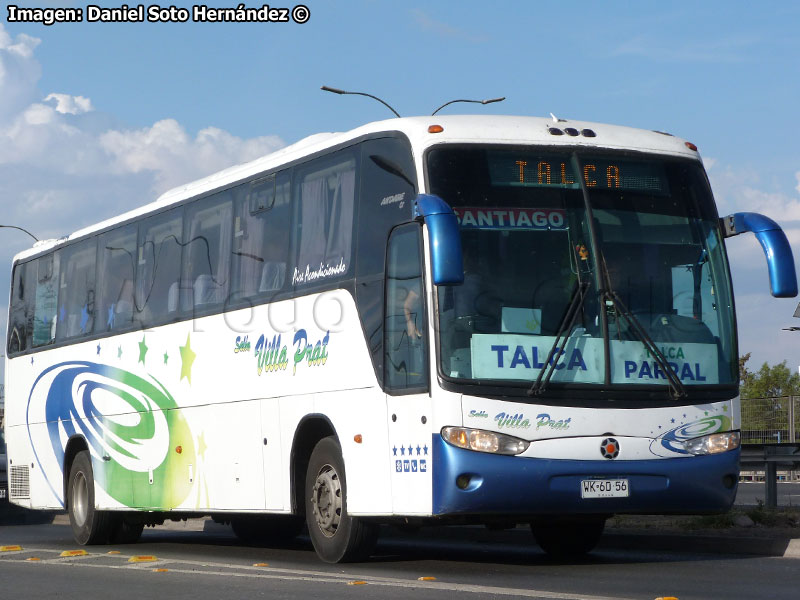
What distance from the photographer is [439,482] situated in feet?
36.9

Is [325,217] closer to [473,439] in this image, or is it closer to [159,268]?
[473,439]

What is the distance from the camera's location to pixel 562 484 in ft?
37.2

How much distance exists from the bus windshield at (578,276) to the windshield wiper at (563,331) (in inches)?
0.4

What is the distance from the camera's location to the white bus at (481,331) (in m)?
11.3

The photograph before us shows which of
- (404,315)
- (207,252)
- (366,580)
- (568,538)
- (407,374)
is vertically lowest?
(366,580)

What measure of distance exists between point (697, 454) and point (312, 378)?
3515 millimetres

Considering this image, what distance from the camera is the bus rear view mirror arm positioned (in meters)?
11.6

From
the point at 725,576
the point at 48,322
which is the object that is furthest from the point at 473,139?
the point at 48,322

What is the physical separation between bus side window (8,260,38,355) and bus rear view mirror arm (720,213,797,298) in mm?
11657

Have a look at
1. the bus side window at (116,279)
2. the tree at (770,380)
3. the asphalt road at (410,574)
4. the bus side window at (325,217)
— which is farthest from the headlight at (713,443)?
the tree at (770,380)

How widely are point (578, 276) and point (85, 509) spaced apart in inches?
367

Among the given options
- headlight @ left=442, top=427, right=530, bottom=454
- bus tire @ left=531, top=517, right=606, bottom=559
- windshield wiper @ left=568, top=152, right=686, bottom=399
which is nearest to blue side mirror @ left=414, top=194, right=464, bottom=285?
headlight @ left=442, top=427, right=530, bottom=454

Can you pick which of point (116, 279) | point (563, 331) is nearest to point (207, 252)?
point (116, 279)

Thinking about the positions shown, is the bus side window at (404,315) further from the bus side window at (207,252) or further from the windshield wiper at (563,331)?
the bus side window at (207,252)
